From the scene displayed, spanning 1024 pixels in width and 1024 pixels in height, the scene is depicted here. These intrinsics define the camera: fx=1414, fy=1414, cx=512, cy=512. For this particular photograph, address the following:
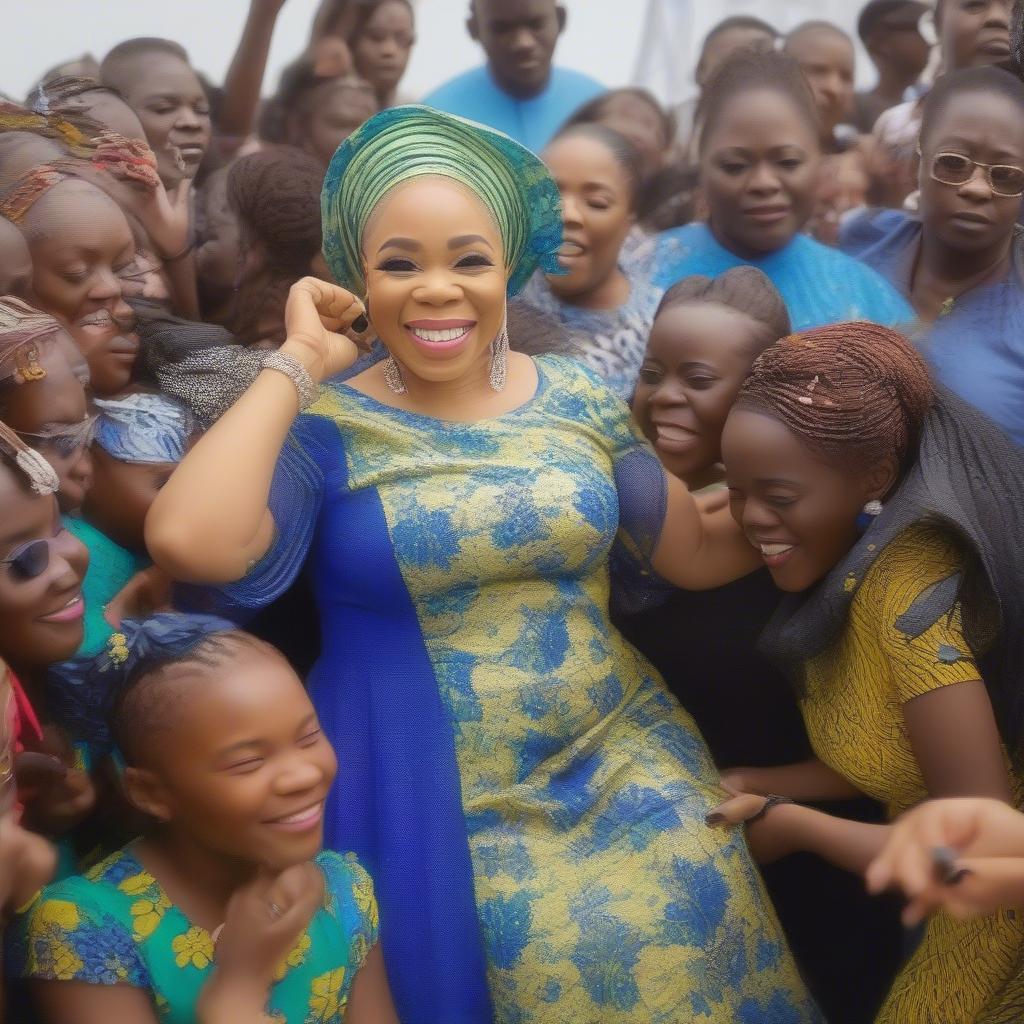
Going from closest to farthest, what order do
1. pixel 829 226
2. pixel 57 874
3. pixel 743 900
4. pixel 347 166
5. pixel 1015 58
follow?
pixel 57 874 → pixel 743 900 → pixel 347 166 → pixel 1015 58 → pixel 829 226

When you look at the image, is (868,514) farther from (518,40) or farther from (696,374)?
(518,40)

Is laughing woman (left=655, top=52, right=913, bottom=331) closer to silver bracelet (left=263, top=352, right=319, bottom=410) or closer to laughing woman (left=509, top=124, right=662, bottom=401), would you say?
laughing woman (left=509, top=124, right=662, bottom=401)

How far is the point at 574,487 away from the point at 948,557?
580 mm

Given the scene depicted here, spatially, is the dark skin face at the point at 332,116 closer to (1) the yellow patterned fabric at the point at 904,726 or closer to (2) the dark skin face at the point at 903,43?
(2) the dark skin face at the point at 903,43

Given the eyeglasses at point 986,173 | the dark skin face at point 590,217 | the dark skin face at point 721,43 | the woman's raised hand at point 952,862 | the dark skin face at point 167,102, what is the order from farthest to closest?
the dark skin face at point 721,43
the dark skin face at point 167,102
the dark skin face at point 590,217
the eyeglasses at point 986,173
the woman's raised hand at point 952,862

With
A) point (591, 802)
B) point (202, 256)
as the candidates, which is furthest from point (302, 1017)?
point (202, 256)

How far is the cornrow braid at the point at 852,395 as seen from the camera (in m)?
2.12

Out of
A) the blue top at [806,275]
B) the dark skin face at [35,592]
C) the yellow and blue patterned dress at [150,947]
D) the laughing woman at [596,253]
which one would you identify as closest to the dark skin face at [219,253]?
the laughing woman at [596,253]

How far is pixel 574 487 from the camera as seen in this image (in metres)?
2.26

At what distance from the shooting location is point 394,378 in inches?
93.1

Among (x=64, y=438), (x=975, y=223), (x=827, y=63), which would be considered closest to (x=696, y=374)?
(x=975, y=223)

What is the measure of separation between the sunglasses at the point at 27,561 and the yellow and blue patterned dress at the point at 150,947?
41 cm

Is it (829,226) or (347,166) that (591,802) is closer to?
(347,166)

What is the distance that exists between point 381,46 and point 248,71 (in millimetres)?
981
